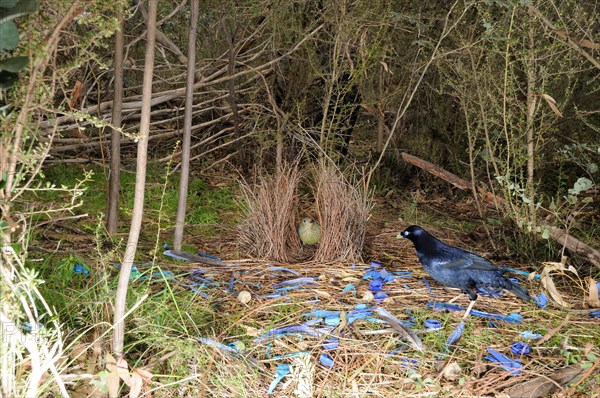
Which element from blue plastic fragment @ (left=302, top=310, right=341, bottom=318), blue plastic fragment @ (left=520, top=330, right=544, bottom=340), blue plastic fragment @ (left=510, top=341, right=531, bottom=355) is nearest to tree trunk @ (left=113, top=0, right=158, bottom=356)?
blue plastic fragment @ (left=302, top=310, right=341, bottom=318)

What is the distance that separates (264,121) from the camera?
5.87m

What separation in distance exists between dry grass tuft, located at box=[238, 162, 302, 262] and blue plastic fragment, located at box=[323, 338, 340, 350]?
121cm

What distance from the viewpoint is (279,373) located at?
283 centimetres

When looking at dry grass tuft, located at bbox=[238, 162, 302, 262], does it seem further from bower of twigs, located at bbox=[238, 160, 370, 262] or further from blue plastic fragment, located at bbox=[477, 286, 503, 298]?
blue plastic fragment, located at bbox=[477, 286, 503, 298]

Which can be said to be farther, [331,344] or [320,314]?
[320,314]

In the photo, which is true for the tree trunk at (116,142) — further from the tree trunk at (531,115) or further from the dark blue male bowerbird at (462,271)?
the tree trunk at (531,115)

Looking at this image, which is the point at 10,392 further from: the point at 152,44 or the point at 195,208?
the point at 195,208

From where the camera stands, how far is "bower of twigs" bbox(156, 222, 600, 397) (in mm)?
2793

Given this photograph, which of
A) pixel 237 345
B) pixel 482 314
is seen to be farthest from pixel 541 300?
pixel 237 345

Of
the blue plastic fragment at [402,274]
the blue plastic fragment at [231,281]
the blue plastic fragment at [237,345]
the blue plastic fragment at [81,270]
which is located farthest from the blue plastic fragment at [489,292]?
the blue plastic fragment at [81,270]

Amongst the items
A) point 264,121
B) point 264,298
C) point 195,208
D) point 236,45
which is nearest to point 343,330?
point 264,298

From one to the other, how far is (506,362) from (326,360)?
29.8 inches

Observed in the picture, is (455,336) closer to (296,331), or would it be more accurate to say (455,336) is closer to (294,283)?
(296,331)

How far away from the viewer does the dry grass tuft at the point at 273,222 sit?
4.25 m
